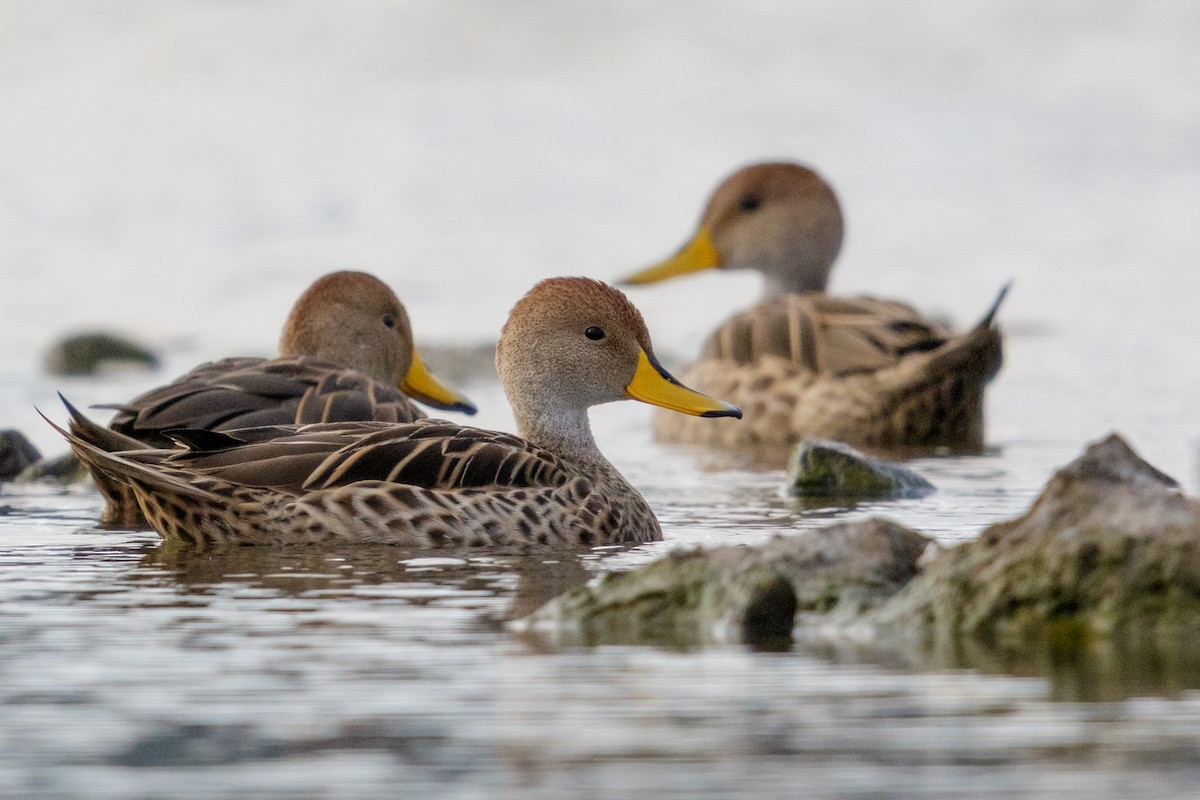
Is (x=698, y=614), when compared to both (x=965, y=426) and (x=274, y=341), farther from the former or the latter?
(x=274, y=341)

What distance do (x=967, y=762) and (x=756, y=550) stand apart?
1.87m

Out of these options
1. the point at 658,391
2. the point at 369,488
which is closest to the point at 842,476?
the point at 658,391

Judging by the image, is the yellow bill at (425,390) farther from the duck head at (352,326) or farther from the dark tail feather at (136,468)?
the dark tail feather at (136,468)

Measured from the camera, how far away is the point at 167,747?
482cm

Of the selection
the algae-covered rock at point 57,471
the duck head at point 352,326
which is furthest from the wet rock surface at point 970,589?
the algae-covered rock at point 57,471

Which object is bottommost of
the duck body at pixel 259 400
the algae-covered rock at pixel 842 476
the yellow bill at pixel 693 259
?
the algae-covered rock at pixel 842 476

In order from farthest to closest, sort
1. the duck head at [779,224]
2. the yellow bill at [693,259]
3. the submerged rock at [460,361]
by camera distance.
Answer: the submerged rock at [460,361] → the yellow bill at [693,259] → the duck head at [779,224]

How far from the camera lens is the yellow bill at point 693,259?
15.9m

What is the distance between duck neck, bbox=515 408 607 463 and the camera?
8.99m

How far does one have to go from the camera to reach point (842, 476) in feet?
34.1

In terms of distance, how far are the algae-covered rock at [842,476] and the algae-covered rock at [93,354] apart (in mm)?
8789

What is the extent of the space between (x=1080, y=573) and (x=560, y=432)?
140 inches

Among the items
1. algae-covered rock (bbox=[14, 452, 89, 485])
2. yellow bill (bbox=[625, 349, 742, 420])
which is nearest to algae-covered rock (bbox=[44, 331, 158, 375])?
algae-covered rock (bbox=[14, 452, 89, 485])

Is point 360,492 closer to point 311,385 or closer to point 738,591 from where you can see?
point 311,385
